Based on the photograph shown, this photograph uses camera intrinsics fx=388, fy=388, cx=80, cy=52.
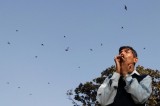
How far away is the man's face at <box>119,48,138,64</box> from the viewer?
498 centimetres

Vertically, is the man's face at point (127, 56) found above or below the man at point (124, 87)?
above

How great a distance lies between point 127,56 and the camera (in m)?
5.03

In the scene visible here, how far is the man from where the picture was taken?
4.75m

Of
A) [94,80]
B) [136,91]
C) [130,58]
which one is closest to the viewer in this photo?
[136,91]

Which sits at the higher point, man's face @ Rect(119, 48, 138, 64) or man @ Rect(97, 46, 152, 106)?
man's face @ Rect(119, 48, 138, 64)

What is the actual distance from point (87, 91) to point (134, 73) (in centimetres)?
3655

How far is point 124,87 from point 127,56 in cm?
42

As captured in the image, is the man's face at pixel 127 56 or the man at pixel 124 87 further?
the man's face at pixel 127 56

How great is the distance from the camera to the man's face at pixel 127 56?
16.4 feet

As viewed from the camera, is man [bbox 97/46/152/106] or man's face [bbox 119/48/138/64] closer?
man [bbox 97/46/152/106]

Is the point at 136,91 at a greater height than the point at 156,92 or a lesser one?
lesser

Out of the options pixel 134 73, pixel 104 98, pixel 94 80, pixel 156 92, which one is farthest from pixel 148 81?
pixel 94 80

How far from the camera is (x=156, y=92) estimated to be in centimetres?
3634

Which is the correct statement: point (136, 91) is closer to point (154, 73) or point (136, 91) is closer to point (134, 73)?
point (134, 73)
